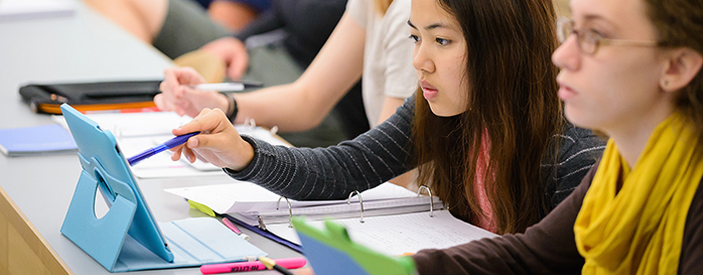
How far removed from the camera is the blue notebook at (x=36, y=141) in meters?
1.35

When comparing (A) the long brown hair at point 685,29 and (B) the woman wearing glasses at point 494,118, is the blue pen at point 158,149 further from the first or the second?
(A) the long brown hair at point 685,29

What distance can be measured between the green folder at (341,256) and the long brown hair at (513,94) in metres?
0.45

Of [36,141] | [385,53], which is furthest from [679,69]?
[36,141]

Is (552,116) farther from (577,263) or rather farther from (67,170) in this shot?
(67,170)

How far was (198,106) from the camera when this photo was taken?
1.60 m

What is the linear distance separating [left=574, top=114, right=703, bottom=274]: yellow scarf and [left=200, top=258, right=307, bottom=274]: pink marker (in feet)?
1.08

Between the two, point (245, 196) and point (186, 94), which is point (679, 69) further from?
A: point (186, 94)

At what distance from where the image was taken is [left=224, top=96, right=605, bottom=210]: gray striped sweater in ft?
3.27

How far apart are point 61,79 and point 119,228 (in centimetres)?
134

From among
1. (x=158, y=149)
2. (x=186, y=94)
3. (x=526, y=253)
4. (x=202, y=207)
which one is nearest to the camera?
(x=526, y=253)

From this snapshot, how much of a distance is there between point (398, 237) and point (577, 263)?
27cm

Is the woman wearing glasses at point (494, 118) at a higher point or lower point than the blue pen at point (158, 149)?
higher

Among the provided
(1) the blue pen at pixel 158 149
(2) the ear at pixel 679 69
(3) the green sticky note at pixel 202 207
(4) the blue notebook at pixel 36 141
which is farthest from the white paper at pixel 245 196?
(2) the ear at pixel 679 69

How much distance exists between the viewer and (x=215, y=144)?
1.01 m
